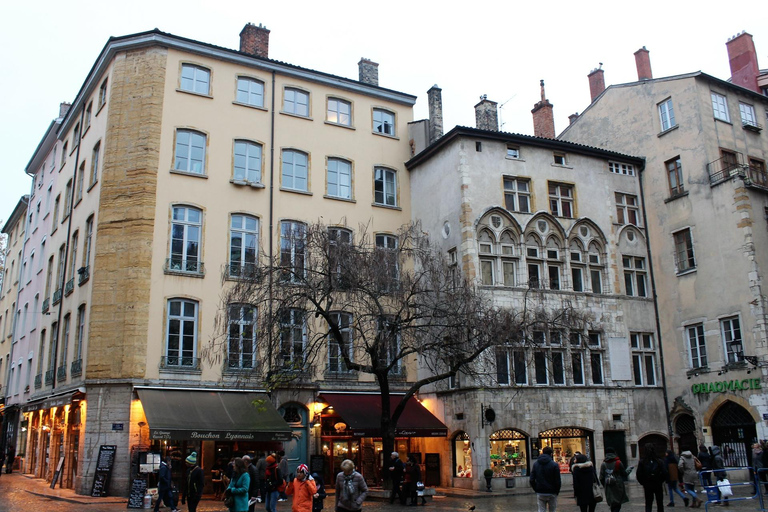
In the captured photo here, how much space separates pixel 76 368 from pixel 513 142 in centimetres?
1730

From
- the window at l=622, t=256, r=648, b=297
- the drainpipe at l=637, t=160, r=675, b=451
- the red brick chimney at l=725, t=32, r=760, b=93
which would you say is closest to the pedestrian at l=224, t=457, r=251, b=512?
the drainpipe at l=637, t=160, r=675, b=451

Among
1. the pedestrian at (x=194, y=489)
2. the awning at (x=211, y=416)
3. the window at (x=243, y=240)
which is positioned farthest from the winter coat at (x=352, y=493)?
the window at (x=243, y=240)

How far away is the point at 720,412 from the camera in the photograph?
24.8 m

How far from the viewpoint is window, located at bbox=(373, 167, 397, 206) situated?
91.4 ft

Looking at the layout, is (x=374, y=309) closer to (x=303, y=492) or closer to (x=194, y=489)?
(x=194, y=489)

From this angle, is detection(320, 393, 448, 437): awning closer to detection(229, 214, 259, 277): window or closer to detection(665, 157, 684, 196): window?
detection(229, 214, 259, 277): window

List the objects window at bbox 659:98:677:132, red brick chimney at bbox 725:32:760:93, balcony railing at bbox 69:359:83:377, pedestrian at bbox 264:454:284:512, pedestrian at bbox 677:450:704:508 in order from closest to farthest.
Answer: pedestrian at bbox 264:454:284:512, pedestrian at bbox 677:450:704:508, balcony railing at bbox 69:359:83:377, window at bbox 659:98:677:132, red brick chimney at bbox 725:32:760:93

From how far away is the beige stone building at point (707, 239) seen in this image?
24109 millimetres

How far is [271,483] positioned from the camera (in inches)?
599

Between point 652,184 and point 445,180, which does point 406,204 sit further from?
point 652,184

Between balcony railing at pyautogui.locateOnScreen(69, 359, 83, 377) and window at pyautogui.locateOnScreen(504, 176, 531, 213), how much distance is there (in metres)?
15.6

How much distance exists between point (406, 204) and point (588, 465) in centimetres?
1714

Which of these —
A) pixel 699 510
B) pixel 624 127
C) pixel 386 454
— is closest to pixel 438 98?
pixel 624 127

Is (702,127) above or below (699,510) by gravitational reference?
above
